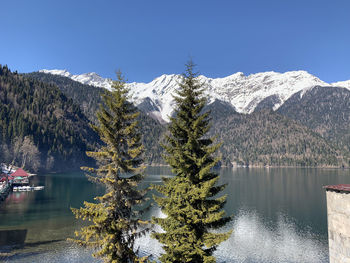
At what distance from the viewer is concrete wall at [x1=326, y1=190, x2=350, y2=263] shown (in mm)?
18344

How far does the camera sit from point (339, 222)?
746 inches

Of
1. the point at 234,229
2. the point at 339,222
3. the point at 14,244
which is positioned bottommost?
the point at 234,229

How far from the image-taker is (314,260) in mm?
45531

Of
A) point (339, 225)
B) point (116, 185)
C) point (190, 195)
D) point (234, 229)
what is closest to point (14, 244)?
point (116, 185)

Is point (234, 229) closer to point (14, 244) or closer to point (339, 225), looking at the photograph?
point (14, 244)

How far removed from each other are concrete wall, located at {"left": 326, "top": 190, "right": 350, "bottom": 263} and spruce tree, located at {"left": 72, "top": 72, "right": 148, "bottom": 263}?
42.5 feet

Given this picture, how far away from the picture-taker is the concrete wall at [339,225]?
18344mm

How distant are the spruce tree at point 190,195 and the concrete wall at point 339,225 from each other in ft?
23.1

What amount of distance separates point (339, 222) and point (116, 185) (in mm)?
15127

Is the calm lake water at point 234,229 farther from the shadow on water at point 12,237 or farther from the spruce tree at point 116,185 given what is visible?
the spruce tree at point 116,185

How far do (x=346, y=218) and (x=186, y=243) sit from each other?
35.1ft

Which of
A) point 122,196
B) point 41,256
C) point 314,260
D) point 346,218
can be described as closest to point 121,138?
point 122,196

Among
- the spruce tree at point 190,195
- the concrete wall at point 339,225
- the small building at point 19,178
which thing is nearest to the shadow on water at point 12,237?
the spruce tree at point 190,195

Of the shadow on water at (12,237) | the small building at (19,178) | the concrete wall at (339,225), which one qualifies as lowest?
the shadow on water at (12,237)
